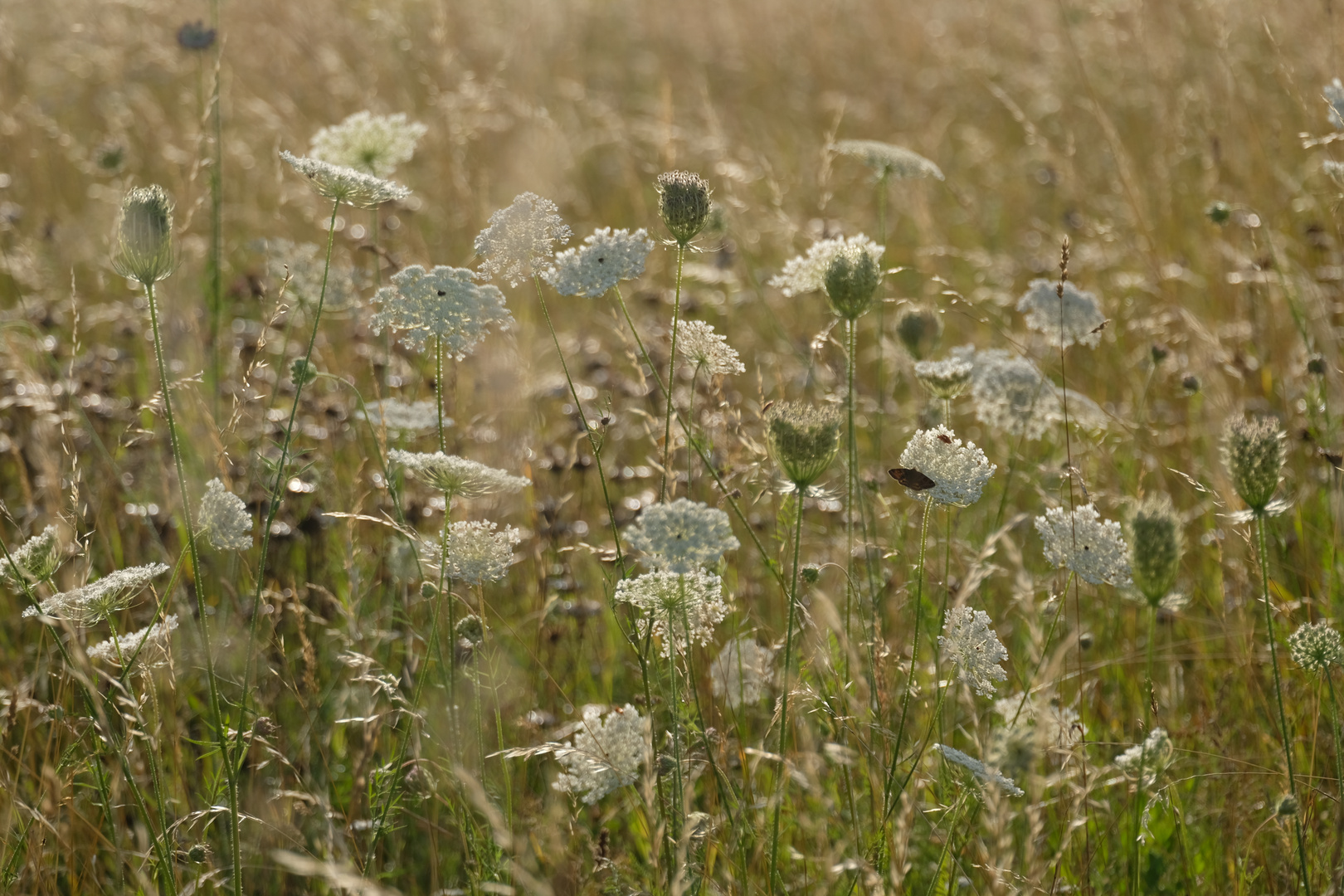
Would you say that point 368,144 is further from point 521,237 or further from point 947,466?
point 947,466

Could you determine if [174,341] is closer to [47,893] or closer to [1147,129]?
[47,893]

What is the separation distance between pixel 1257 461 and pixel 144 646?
6.30 ft

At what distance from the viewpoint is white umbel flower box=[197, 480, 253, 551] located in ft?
6.37

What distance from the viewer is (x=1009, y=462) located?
2.65 meters

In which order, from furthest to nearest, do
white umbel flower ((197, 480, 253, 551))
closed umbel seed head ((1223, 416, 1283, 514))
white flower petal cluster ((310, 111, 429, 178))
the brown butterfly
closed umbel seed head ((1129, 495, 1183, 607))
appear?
1. white flower petal cluster ((310, 111, 429, 178))
2. white umbel flower ((197, 480, 253, 551))
3. the brown butterfly
4. closed umbel seed head ((1223, 416, 1283, 514))
5. closed umbel seed head ((1129, 495, 1183, 607))

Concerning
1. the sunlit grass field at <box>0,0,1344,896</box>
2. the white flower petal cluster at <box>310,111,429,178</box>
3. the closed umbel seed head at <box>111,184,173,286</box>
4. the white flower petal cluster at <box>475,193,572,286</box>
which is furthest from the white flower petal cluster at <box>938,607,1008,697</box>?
the white flower petal cluster at <box>310,111,429,178</box>

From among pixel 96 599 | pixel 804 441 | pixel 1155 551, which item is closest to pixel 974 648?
pixel 1155 551

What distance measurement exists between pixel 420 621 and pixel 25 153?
16.5 ft

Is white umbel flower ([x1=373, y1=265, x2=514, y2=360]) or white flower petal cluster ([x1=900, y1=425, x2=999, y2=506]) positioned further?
white umbel flower ([x1=373, y1=265, x2=514, y2=360])

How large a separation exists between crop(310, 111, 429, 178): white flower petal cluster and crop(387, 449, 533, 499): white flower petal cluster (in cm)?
111

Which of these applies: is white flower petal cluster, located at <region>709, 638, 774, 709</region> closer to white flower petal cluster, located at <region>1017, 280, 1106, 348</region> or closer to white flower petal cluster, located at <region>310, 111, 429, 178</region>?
white flower petal cluster, located at <region>1017, 280, 1106, 348</region>

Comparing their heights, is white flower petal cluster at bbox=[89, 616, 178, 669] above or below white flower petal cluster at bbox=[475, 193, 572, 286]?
below

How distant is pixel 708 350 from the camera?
2.00 meters

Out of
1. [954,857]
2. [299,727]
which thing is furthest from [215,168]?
[954,857]
